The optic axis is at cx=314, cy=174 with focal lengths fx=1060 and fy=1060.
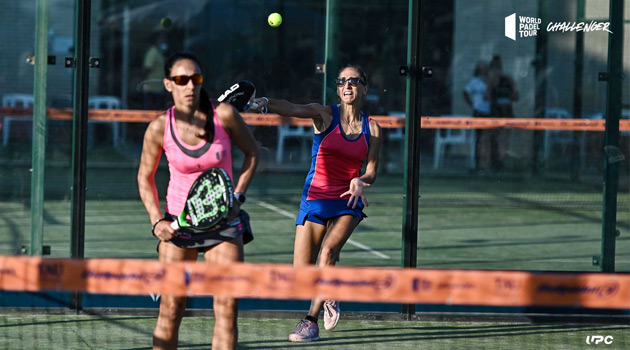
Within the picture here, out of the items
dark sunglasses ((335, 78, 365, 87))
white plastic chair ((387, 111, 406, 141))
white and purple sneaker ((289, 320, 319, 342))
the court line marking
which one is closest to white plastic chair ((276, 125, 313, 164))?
the court line marking

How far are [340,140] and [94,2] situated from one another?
470cm

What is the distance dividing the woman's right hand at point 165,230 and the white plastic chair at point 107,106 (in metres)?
4.08

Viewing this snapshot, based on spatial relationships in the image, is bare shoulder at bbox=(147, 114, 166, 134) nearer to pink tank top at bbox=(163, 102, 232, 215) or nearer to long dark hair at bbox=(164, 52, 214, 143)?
pink tank top at bbox=(163, 102, 232, 215)

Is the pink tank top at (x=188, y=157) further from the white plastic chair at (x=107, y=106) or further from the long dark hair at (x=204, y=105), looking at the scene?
the white plastic chair at (x=107, y=106)

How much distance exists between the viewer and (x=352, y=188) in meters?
6.66

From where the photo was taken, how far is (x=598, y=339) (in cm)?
817

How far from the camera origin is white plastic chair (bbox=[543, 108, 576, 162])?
10375 millimetres

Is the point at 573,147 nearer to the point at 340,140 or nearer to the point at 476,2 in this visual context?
the point at 476,2

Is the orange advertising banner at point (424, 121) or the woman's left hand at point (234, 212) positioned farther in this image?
the orange advertising banner at point (424, 121)

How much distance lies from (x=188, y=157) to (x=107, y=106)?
5.32 m

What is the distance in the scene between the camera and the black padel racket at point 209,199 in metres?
5.48

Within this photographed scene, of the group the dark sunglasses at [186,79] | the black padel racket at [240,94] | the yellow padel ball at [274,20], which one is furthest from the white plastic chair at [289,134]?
the dark sunglasses at [186,79]

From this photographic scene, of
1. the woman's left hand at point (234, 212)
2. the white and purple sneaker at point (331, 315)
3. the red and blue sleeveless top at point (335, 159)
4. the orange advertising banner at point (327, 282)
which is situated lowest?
the white and purple sneaker at point (331, 315)

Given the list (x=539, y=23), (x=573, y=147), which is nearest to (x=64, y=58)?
(x=539, y=23)
